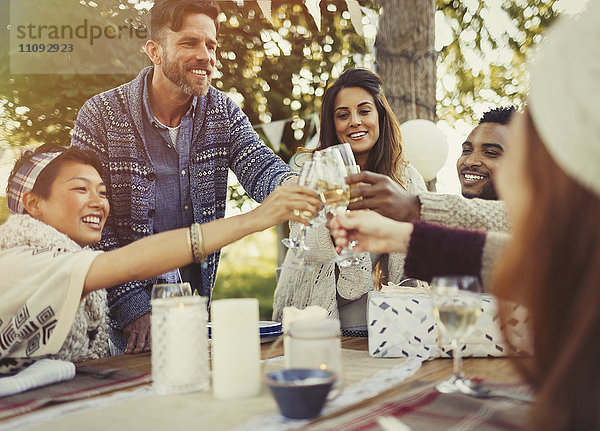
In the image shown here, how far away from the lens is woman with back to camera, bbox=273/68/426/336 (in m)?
2.34

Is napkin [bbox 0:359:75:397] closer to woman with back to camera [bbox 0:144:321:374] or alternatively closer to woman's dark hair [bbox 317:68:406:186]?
woman with back to camera [bbox 0:144:321:374]

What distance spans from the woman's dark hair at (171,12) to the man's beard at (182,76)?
0.12m

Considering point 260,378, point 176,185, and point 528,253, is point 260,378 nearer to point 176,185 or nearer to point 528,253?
point 528,253

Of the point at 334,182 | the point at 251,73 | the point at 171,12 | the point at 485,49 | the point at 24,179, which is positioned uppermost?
the point at 485,49

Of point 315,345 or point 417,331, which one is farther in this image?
point 417,331

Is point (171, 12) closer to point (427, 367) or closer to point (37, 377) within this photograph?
point (37, 377)

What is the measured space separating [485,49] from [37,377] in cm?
444

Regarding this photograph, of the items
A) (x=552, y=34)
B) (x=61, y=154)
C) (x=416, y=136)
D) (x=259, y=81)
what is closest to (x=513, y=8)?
(x=416, y=136)

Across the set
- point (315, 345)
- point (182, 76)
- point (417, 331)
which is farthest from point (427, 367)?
point (182, 76)

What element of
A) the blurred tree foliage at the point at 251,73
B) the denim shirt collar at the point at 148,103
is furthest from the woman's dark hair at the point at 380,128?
the denim shirt collar at the point at 148,103

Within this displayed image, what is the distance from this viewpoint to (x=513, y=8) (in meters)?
4.53

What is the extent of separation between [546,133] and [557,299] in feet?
0.69

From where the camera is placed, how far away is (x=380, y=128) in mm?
2889

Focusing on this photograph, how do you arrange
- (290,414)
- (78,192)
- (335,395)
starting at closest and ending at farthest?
(290,414)
(335,395)
(78,192)
